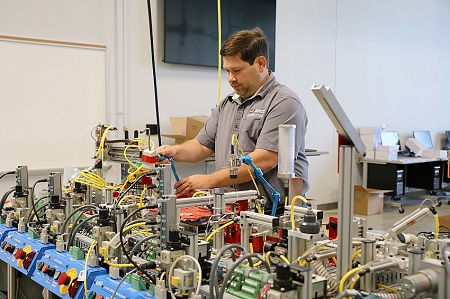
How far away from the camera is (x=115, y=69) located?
452cm

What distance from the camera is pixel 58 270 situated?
1.94m

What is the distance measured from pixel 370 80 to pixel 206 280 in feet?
20.1

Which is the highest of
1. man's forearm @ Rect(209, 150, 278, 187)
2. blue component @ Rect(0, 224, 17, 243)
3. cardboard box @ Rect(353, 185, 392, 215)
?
man's forearm @ Rect(209, 150, 278, 187)

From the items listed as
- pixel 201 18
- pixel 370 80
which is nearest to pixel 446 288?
pixel 201 18

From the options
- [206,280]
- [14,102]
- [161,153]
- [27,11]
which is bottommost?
[206,280]

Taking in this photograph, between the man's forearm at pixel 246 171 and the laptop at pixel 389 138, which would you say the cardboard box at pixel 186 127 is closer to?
the man's forearm at pixel 246 171

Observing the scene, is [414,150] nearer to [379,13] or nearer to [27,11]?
[379,13]

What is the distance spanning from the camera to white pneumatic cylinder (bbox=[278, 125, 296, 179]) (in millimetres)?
1404

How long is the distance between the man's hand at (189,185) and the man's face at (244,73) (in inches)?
22.2

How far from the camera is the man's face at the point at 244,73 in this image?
2.42 m

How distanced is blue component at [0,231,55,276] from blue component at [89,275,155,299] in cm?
54

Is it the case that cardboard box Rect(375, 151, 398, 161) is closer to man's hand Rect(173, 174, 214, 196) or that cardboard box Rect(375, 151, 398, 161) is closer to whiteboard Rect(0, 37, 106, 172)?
whiteboard Rect(0, 37, 106, 172)

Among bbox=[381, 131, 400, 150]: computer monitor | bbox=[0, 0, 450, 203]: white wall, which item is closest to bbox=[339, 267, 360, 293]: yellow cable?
bbox=[0, 0, 450, 203]: white wall

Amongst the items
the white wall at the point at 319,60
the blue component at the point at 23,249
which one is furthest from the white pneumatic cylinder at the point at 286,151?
the white wall at the point at 319,60
